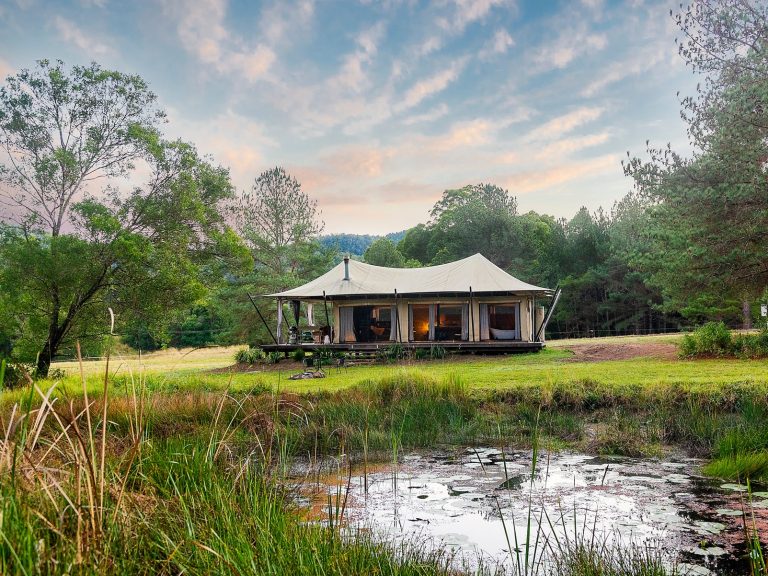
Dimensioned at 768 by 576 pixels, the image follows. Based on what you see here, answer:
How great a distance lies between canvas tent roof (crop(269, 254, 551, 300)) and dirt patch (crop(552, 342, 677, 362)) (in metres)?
2.71

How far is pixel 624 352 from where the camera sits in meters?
16.5

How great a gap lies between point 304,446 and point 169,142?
11603 millimetres

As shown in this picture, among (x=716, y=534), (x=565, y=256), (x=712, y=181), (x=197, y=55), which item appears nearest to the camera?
(x=716, y=534)

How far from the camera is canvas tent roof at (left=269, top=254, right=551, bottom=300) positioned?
64.4 ft

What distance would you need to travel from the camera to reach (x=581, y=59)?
65.4 feet

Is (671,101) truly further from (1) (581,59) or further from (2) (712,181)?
(1) (581,59)

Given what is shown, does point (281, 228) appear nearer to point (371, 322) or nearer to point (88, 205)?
point (371, 322)

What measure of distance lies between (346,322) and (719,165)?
528 inches

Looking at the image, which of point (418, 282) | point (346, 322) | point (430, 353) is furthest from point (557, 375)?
point (346, 322)

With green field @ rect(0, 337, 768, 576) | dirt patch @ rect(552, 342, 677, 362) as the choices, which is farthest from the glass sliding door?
green field @ rect(0, 337, 768, 576)

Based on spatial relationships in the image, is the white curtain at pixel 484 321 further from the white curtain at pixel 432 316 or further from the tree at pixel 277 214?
the tree at pixel 277 214

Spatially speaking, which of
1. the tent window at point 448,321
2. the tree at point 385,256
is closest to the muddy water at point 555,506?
the tent window at point 448,321

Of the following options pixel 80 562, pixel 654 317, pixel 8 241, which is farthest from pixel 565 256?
pixel 80 562

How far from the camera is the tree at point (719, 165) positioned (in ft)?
35.9
